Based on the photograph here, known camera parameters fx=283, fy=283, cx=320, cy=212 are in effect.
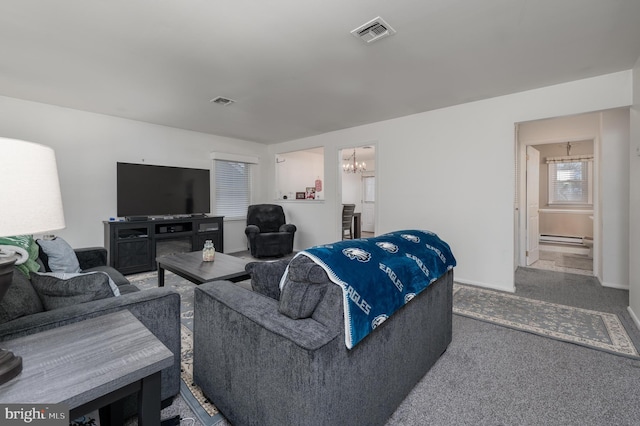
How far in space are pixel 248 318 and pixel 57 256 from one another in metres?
2.02

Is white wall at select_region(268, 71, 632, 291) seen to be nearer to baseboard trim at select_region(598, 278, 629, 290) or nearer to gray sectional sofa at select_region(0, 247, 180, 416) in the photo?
baseboard trim at select_region(598, 278, 629, 290)

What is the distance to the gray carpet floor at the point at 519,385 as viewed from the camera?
60.1 inches

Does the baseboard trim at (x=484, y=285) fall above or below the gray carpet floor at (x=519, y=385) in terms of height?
above

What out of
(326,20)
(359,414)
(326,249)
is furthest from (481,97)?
(359,414)

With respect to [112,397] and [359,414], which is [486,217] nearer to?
[359,414]

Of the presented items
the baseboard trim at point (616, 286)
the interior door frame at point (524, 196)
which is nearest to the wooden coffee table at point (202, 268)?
the interior door frame at point (524, 196)

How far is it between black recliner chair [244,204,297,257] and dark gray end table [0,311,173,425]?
410 cm

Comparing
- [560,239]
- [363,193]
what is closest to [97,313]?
Answer: [560,239]

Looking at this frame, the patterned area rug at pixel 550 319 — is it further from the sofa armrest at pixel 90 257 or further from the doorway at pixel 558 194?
the sofa armrest at pixel 90 257

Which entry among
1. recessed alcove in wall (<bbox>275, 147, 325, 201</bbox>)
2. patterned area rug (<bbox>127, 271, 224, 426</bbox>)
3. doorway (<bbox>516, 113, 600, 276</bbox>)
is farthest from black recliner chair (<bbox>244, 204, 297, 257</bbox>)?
doorway (<bbox>516, 113, 600, 276</bbox>)

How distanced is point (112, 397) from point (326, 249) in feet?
2.89

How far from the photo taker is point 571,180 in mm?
6227

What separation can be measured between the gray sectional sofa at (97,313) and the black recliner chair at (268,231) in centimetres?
364

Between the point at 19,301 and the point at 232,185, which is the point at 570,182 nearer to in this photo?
the point at 232,185
